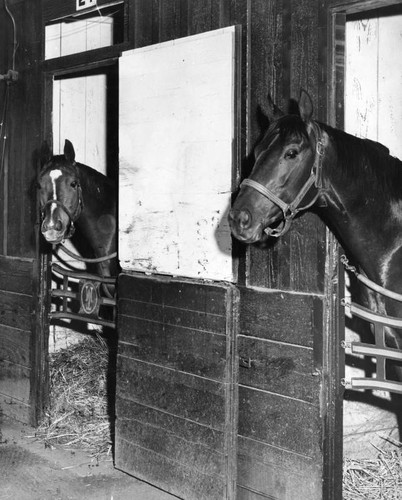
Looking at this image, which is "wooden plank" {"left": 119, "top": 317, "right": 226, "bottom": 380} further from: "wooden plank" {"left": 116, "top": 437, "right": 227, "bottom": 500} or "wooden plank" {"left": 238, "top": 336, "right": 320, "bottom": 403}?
"wooden plank" {"left": 116, "top": 437, "right": 227, "bottom": 500}

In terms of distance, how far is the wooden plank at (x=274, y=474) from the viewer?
3.07m

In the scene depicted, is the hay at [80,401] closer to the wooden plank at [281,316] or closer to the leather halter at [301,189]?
the wooden plank at [281,316]

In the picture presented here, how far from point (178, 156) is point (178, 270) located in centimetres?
60

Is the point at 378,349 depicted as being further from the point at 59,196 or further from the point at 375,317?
the point at 59,196

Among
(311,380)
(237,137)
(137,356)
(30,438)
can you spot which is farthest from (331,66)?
(30,438)

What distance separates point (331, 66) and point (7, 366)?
350 centimetres

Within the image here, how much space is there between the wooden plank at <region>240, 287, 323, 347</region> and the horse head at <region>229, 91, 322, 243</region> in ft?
1.46

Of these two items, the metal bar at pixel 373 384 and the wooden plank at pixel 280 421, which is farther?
the wooden plank at pixel 280 421

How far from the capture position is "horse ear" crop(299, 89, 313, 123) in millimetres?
2785

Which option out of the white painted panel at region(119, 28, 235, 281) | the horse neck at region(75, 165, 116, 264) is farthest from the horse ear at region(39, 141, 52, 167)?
the white painted panel at region(119, 28, 235, 281)

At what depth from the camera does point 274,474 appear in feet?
10.7

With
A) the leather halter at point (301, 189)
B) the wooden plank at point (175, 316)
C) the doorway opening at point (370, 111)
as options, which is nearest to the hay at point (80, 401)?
the wooden plank at point (175, 316)

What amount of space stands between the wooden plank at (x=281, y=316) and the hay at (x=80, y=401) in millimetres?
1682

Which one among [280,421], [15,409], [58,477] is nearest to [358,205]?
[280,421]
